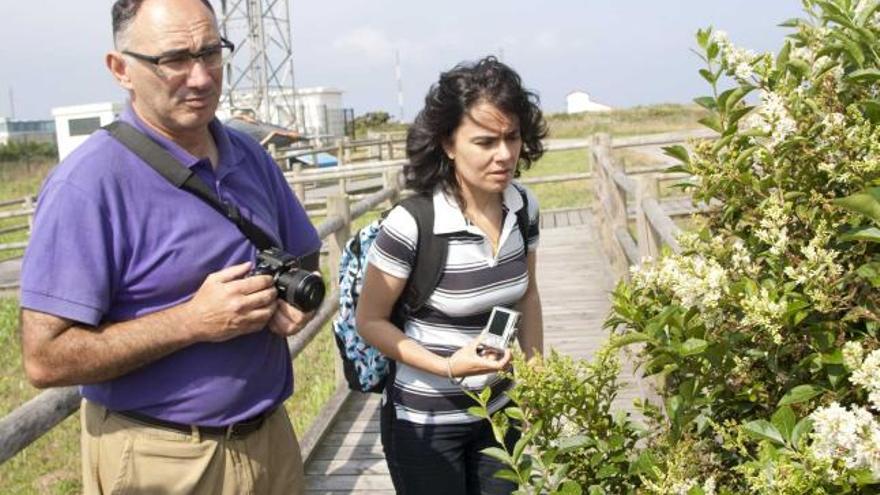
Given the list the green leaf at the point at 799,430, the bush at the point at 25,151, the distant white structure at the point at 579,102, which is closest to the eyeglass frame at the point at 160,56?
the green leaf at the point at 799,430

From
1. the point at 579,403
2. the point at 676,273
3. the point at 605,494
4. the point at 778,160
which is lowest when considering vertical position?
the point at 605,494

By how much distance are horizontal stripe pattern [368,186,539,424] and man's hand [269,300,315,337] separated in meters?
0.35

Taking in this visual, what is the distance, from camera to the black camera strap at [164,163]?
179 cm

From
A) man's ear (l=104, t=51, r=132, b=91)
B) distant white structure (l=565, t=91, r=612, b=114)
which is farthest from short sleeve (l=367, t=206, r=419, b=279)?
distant white structure (l=565, t=91, r=612, b=114)

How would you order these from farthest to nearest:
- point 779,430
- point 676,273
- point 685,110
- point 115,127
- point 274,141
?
point 685,110 < point 274,141 < point 115,127 < point 676,273 < point 779,430

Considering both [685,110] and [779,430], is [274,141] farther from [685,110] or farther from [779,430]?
[685,110]

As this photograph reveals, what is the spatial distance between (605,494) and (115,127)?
1.14 meters

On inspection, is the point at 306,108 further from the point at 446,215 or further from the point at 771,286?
the point at 771,286

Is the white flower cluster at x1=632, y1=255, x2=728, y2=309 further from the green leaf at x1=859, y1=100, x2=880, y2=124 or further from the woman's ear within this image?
the woman's ear

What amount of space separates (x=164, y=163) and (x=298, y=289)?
36cm

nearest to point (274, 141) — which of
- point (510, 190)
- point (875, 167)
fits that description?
point (510, 190)

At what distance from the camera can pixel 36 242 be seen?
64.9 inches

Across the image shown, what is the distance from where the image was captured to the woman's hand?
2.11m

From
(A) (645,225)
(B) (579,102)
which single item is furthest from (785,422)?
(B) (579,102)
